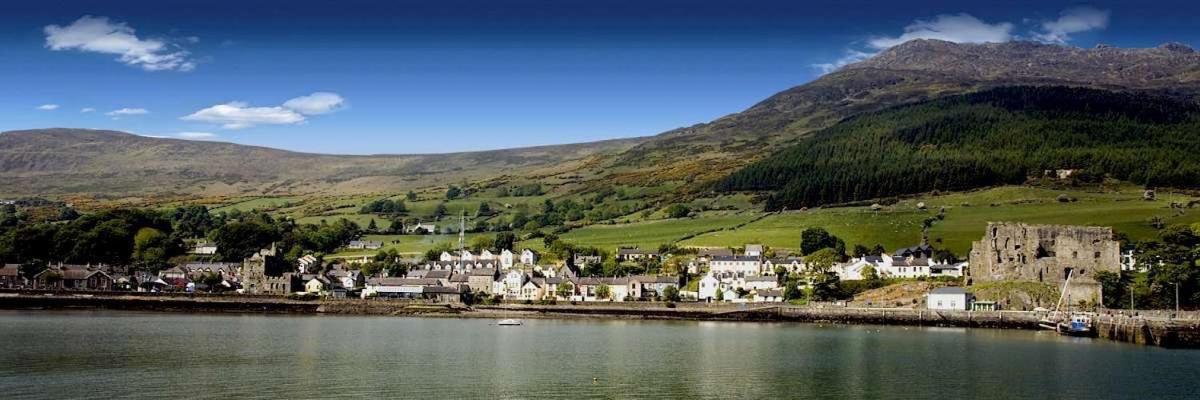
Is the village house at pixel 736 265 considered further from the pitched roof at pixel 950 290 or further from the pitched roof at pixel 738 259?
the pitched roof at pixel 950 290

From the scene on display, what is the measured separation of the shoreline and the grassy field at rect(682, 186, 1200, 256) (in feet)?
103

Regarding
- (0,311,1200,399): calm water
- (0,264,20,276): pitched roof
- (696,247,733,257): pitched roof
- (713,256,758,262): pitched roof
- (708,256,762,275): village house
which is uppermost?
(696,247,733,257): pitched roof

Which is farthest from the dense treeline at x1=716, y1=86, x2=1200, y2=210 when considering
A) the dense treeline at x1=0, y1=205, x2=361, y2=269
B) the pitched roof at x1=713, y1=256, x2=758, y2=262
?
the dense treeline at x1=0, y1=205, x2=361, y2=269

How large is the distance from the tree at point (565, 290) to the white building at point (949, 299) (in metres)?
36.7

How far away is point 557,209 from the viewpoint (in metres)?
195

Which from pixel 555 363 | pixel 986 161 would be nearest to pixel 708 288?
pixel 555 363

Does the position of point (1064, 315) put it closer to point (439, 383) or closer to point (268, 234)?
point (439, 383)

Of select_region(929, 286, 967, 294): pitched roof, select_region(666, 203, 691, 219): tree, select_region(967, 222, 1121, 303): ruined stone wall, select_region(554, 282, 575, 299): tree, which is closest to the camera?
select_region(929, 286, 967, 294): pitched roof

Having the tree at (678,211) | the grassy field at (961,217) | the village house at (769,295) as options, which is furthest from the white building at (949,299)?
the tree at (678,211)

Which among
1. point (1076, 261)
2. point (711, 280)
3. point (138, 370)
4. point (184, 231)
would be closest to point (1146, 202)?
point (1076, 261)

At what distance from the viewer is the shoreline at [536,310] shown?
86.1 m

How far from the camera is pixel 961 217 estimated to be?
13325 cm

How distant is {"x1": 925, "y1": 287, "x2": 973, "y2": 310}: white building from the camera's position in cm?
8856

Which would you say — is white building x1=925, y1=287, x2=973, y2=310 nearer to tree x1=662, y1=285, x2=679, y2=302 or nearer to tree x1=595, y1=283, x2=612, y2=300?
tree x1=662, y1=285, x2=679, y2=302
